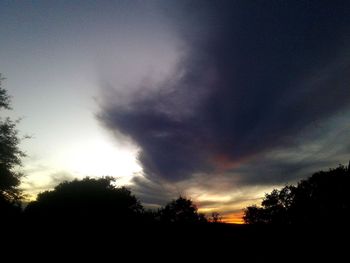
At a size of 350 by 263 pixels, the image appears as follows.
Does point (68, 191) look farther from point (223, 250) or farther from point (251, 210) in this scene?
point (251, 210)

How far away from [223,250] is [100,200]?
26545 millimetres

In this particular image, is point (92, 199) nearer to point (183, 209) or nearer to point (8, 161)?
point (8, 161)

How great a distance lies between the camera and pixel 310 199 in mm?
64750

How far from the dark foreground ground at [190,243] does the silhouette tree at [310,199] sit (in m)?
33.0

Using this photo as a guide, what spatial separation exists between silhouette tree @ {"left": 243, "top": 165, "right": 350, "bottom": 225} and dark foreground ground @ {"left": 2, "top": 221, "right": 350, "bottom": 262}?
32958mm

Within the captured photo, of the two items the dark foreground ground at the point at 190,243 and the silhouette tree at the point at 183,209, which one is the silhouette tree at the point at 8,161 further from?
the silhouette tree at the point at 183,209

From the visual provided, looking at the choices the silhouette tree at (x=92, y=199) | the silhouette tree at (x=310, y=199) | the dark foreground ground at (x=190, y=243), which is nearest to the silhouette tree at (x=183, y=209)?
the silhouette tree at (x=310, y=199)

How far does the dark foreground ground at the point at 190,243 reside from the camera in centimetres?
1452

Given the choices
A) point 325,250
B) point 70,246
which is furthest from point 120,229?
point 325,250

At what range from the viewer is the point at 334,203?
54125 millimetres

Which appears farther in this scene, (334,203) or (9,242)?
(334,203)

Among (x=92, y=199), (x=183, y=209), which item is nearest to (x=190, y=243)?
(x=92, y=199)

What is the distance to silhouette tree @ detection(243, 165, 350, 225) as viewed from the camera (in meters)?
54.6

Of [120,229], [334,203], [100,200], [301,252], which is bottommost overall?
[301,252]
